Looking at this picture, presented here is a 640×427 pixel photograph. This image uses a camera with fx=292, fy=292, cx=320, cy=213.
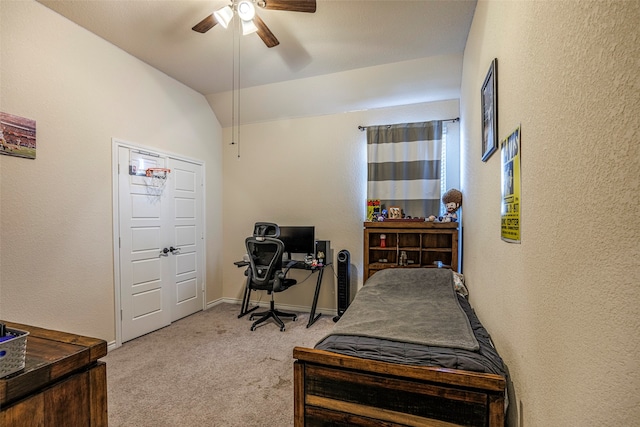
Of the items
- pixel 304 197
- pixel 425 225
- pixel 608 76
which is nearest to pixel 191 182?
pixel 304 197

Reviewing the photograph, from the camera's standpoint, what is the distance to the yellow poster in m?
1.27

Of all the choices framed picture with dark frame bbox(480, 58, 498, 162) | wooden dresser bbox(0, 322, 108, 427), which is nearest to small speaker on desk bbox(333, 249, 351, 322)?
framed picture with dark frame bbox(480, 58, 498, 162)

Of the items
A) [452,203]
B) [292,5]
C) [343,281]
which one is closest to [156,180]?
[292,5]

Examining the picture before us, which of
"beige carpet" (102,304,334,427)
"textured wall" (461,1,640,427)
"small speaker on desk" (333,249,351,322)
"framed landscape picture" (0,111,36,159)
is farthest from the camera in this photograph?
"small speaker on desk" (333,249,351,322)

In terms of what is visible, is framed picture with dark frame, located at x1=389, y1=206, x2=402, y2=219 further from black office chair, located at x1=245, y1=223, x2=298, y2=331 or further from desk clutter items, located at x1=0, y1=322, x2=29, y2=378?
desk clutter items, located at x1=0, y1=322, x2=29, y2=378

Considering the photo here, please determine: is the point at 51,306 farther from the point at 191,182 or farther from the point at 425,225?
the point at 425,225

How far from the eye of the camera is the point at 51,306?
2533 mm

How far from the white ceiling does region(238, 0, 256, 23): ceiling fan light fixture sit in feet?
1.46

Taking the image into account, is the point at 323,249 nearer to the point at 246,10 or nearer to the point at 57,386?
the point at 246,10

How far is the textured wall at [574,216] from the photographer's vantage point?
0.59m

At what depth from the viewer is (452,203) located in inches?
132

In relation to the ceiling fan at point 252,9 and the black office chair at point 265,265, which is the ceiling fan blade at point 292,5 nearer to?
the ceiling fan at point 252,9

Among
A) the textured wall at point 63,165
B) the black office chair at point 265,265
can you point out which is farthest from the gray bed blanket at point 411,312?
the textured wall at point 63,165

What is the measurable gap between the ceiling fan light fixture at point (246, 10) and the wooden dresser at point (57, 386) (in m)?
2.22
